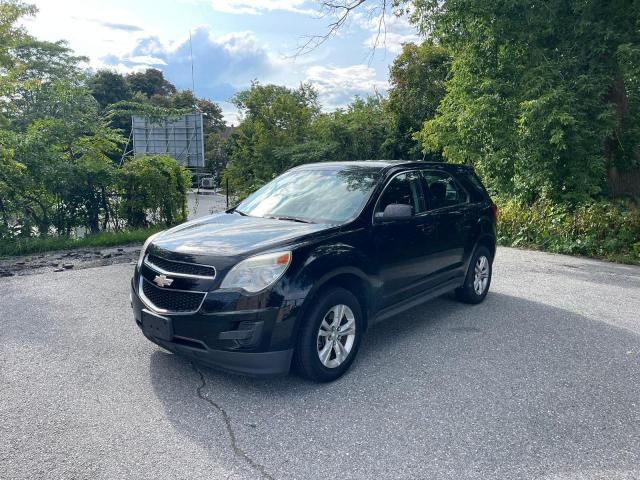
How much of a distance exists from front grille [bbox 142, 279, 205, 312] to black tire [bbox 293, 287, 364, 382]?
789 millimetres

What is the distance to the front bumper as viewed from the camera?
11.0 feet

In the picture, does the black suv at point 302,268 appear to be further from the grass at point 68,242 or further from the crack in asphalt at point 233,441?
the grass at point 68,242

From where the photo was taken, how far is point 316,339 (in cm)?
363

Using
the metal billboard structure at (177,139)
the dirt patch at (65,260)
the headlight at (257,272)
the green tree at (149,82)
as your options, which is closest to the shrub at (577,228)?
the dirt patch at (65,260)

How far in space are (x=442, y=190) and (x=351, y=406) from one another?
2.86 metres

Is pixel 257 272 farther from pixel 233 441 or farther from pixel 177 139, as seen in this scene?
pixel 177 139

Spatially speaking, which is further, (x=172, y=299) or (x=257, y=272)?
(x=172, y=299)

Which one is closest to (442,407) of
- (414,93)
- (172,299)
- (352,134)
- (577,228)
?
(172,299)

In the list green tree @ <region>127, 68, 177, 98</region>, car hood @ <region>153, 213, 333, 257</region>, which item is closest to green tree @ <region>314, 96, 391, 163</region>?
car hood @ <region>153, 213, 333, 257</region>

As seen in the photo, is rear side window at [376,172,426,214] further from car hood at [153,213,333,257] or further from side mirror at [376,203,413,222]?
car hood at [153,213,333,257]

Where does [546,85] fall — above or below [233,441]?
above

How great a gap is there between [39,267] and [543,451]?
7898 mm

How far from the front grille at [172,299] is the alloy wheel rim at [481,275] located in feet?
12.2

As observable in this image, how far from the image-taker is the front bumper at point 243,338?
3.37 metres
